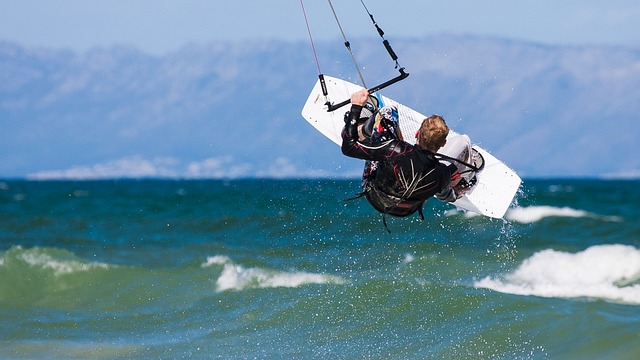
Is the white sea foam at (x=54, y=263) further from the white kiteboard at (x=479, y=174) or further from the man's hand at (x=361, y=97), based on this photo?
the man's hand at (x=361, y=97)

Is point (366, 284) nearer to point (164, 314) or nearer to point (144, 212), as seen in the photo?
point (164, 314)

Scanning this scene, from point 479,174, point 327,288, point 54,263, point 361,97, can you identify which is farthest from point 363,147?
point 54,263

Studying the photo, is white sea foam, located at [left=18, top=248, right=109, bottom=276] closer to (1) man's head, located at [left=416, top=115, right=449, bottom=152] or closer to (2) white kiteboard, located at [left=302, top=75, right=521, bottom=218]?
(2) white kiteboard, located at [left=302, top=75, right=521, bottom=218]

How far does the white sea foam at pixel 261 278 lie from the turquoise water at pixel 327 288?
33mm

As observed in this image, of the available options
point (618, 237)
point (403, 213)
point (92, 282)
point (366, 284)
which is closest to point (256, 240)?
point (92, 282)

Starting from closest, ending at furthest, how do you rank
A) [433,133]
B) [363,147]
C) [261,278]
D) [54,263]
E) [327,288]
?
[433,133] < [363,147] < [327,288] < [261,278] < [54,263]

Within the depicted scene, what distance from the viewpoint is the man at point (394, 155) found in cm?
732

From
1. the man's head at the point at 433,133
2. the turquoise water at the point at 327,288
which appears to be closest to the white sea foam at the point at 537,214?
the turquoise water at the point at 327,288

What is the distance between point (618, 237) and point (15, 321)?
40.3 ft

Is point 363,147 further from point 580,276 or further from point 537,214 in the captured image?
point 537,214

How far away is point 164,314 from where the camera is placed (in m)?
13.5

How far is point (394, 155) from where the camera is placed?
24.2ft

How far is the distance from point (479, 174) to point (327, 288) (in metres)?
5.56

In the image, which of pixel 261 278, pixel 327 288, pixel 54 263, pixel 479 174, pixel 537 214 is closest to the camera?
pixel 479 174
